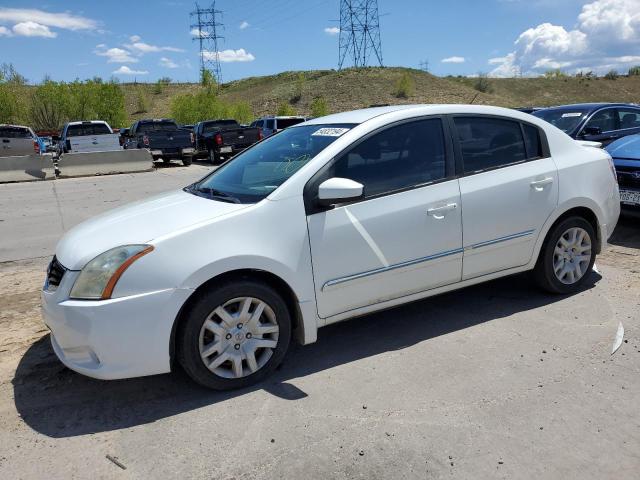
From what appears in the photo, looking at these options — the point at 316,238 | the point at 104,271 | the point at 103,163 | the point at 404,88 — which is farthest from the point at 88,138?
the point at 404,88

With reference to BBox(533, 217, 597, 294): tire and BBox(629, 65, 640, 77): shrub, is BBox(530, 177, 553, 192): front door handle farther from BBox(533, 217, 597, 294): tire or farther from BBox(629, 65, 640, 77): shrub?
BBox(629, 65, 640, 77): shrub

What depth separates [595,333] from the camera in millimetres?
4133

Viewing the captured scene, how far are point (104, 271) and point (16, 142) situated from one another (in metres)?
19.8

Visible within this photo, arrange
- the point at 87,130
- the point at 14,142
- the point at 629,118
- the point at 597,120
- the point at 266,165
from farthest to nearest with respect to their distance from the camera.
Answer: the point at 87,130 → the point at 14,142 → the point at 629,118 → the point at 597,120 → the point at 266,165

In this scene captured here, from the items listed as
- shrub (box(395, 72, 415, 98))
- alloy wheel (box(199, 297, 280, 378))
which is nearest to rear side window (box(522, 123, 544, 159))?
alloy wheel (box(199, 297, 280, 378))

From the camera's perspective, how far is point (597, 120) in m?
9.45

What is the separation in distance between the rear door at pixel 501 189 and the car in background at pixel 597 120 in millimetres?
5140

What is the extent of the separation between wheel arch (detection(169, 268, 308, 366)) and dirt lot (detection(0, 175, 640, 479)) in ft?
1.09

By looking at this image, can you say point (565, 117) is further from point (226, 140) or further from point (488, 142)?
point (226, 140)

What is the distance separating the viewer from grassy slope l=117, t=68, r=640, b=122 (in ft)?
201

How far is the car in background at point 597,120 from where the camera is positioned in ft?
30.0

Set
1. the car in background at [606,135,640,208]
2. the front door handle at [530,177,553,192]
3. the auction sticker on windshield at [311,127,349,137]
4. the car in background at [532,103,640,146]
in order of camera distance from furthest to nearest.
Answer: the car in background at [532,103,640,146]
the car in background at [606,135,640,208]
the front door handle at [530,177,553,192]
the auction sticker on windshield at [311,127,349,137]

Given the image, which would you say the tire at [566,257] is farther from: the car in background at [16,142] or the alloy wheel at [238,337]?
the car in background at [16,142]

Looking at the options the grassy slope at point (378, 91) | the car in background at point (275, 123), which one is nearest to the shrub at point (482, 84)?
the grassy slope at point (378, 91)
